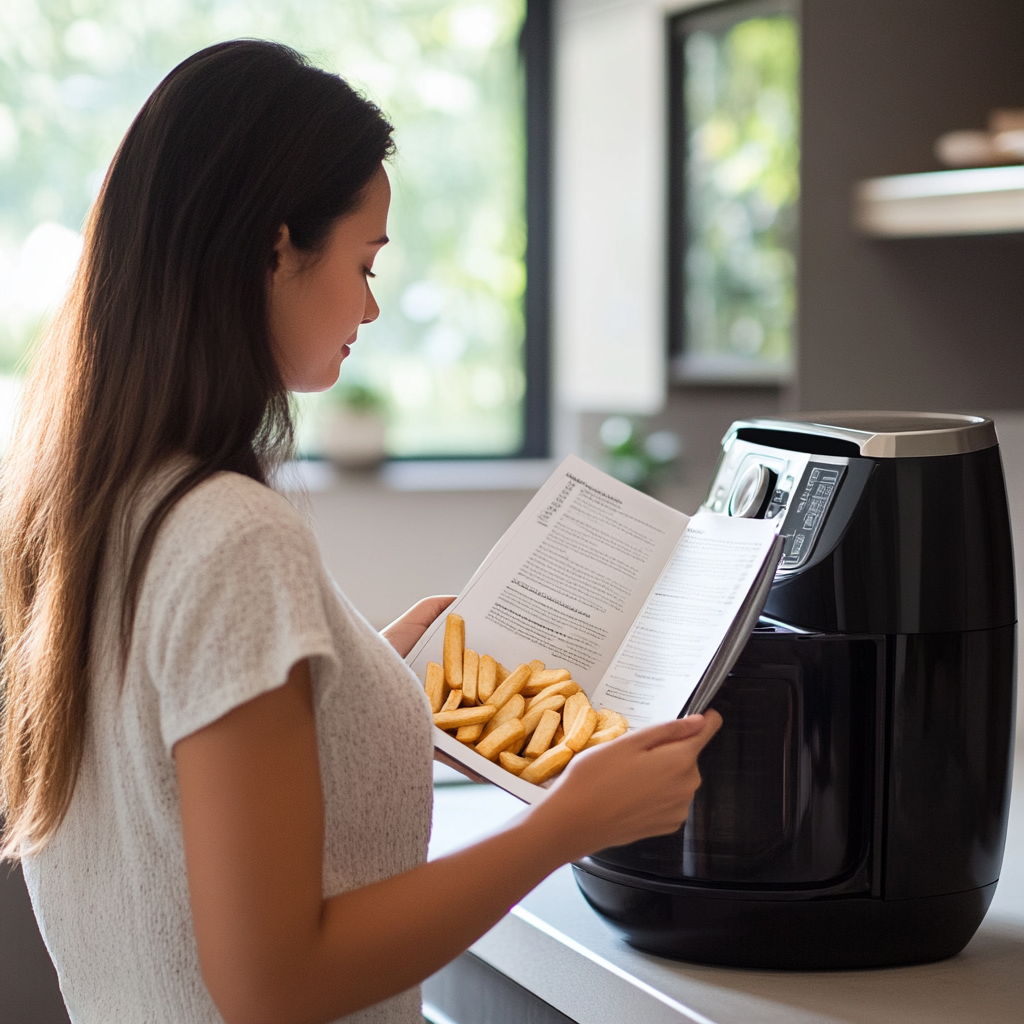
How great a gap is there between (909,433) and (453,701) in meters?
0.39

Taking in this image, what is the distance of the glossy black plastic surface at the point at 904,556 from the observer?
90 cm

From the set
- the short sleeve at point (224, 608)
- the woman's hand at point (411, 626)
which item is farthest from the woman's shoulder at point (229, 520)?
the woman's hand at point (411, 626)

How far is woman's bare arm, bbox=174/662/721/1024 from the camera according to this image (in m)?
0.63

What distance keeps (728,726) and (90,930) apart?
18.2 inches

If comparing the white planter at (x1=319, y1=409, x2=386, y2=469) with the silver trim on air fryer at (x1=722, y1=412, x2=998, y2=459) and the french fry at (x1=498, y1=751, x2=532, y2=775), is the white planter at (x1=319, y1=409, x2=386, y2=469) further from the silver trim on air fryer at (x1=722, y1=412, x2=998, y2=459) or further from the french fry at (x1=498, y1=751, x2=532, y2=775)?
the french fry at (x1=498, y1=751, x2=532, y2=775)

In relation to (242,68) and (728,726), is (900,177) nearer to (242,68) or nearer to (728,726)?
(728,726)

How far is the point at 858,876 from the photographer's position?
913 millimetres

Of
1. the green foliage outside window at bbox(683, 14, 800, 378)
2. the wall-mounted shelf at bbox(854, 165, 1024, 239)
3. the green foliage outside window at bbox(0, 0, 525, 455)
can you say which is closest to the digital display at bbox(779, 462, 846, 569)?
the wall-mounted shelf at bbox(854, 165, 1024, 239)

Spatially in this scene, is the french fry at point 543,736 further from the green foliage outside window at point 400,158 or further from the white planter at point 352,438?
the white planter at point 352,438

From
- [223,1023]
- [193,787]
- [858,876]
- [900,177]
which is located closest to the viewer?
[193,787]

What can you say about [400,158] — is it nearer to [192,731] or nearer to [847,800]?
[847,800]

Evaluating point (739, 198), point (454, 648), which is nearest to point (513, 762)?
point (454, 648)

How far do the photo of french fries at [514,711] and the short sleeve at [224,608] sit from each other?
0.20m

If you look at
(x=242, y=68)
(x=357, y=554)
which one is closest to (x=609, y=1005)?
(x=242, y=68)
